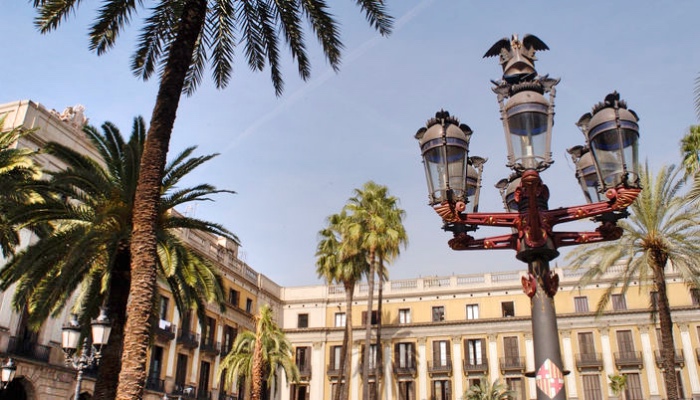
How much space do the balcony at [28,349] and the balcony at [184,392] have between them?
33.1ft

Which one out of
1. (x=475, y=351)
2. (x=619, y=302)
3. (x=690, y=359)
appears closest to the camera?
(x=690, y=359)

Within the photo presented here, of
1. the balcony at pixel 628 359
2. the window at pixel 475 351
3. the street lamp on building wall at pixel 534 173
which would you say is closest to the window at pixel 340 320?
the window at pixel 475 351

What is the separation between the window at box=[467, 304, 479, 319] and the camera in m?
48.0

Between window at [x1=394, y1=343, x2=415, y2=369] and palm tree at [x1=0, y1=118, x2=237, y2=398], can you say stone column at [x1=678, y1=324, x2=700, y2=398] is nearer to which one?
window at [x1=394, y1=343, x2=415, y2=369]

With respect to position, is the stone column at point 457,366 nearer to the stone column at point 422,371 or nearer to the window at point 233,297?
the stone column at point 422,371

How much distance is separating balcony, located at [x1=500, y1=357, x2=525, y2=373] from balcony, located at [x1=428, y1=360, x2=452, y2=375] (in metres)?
3.90

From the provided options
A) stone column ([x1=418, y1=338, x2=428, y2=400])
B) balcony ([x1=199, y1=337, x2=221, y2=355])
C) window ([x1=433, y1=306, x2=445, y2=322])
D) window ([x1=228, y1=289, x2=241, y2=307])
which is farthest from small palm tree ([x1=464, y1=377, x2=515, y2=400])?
window ([x1=228, y1=289, x2=241, y2=307])

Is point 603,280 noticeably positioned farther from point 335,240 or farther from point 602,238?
point 602,238

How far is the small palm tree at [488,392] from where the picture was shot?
41094 mm

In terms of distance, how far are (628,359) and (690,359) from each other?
12.6 ft

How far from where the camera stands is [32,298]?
17219 mm

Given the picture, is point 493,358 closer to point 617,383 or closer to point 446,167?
point 617,383

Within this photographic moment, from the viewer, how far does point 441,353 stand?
47.2 meters

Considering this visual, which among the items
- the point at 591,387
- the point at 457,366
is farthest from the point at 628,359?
the point at 457,366
